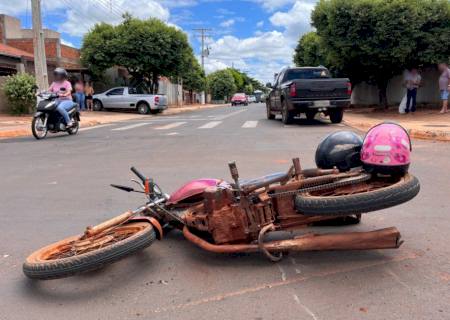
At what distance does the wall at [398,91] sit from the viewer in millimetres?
19091

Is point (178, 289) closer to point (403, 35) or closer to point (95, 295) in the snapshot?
point (95, 295)

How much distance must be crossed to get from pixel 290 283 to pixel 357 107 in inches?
832

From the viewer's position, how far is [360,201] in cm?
299

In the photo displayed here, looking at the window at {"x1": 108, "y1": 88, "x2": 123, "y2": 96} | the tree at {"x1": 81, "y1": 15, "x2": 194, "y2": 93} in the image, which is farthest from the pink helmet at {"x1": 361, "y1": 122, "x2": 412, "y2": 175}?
the tree at {"x1": 81, "y1": 15, "x2": 194, "y2": 93}

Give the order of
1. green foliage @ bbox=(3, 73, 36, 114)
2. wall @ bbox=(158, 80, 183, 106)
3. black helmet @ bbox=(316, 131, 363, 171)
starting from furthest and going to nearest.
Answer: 1. wall @ bbox=(158, 80, 183, 106)
2. green foliage @ bbox=(3, 73, 36, 114)
3. black helmet @ bbox=(316, 131, 363, 171)

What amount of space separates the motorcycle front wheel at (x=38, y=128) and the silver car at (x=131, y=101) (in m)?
13.9

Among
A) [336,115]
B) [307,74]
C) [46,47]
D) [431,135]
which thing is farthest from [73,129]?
[46,47]

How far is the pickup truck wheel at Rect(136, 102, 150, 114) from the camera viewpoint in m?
26.9

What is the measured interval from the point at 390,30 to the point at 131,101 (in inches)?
627

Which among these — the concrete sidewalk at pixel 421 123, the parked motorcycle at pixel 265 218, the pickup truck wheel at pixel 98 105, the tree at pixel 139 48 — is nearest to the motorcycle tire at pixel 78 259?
the parked motorcycle at pixel 265 218

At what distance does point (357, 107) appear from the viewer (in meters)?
23.0

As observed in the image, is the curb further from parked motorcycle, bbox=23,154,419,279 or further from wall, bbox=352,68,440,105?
wall, bbox=352,68,440,105

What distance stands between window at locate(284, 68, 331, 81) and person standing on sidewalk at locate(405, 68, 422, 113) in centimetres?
282

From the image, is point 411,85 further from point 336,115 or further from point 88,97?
point 88,97
